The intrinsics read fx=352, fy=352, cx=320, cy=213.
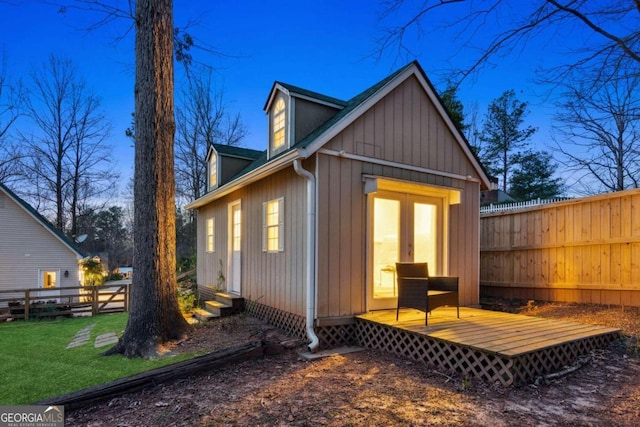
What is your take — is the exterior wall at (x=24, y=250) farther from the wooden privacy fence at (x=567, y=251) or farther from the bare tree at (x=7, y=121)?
the wooden privacy fence at (x=567, y=251)

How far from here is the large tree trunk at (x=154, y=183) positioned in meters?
5.56

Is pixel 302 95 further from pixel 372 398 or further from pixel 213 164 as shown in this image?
pixel 213 164

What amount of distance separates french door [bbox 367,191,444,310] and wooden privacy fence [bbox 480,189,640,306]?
2587 mm

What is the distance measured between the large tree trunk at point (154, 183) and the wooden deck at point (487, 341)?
3.18m

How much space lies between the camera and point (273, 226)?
6.80 m

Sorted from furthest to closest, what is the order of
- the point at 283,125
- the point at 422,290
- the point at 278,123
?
the point at 278,123, the point at 283,125, the point at 422,290

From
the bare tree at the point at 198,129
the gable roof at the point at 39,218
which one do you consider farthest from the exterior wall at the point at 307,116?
the gable roof at the point at 39,218

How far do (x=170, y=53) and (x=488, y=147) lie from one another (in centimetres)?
2116

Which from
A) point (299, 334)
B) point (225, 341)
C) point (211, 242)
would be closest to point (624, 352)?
point (299, 334)

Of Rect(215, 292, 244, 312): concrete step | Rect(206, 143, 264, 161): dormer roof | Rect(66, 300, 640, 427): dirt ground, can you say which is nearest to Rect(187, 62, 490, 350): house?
Rect(215, 292, 244, 312): concrete step

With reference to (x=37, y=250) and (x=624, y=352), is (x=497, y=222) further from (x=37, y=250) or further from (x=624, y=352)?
(x=37, y=250)

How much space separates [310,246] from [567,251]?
5.63m

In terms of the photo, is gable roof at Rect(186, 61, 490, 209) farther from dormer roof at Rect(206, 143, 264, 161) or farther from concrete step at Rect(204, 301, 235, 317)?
dormer roof at Rect(206, 143, 264, 161)

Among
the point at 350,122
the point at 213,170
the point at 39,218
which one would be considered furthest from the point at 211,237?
the point at 39,218
